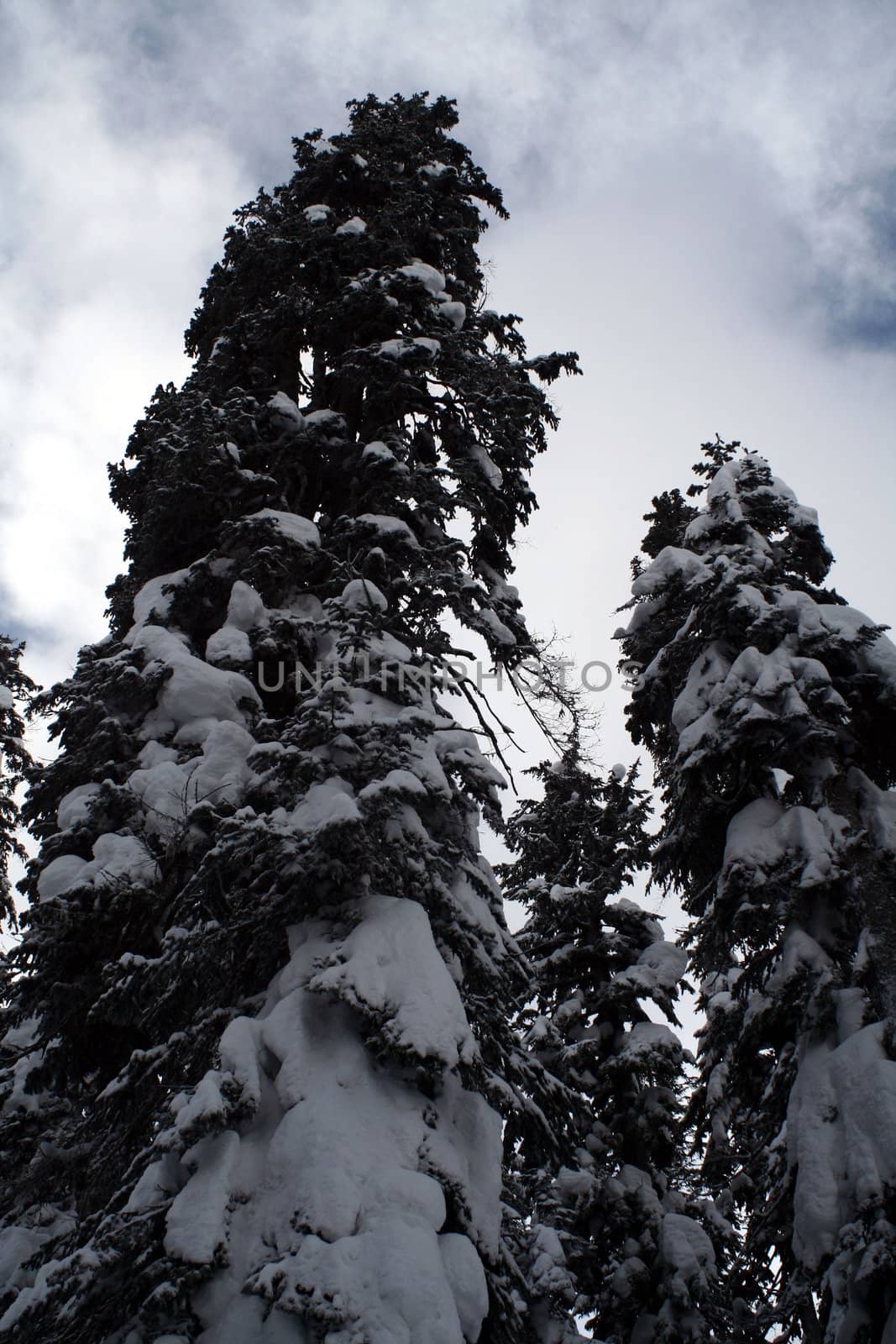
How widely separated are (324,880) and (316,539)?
12.5 feet

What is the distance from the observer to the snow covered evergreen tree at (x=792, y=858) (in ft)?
20.4

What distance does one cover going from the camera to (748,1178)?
14.6 meters

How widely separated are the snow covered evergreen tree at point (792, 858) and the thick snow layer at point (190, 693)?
484 cm

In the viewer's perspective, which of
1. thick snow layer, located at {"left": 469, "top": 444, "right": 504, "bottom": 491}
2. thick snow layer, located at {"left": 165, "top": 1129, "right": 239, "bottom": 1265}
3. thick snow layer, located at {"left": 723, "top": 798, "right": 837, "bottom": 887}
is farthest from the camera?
thick snow layer, located at {"left": 469, "top": 444, "right": 504, "bottom": 491}

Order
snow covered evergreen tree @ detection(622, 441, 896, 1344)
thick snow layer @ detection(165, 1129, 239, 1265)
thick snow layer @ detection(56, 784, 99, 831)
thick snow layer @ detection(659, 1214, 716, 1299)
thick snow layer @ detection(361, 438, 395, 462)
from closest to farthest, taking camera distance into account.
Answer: thick snow layer @ detection(165, 1129, 239, 1265) < thick snow layer @ detection(56, 784, 99, 831) < snow covered evergreen tree @ detection(622, 441, 896, 1344) < thick snow layer @ detection(361, 438, 395, 462) < thick snow layer @ detection(659, 1214, 716, 1299)

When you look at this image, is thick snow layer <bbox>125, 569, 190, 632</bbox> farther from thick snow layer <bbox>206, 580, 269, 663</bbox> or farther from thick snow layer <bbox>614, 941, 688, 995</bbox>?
thick snow layer <bbox>614, 941, 688, 995</bbox>

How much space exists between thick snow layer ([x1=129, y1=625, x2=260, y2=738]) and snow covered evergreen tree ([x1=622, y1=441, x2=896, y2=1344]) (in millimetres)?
4836

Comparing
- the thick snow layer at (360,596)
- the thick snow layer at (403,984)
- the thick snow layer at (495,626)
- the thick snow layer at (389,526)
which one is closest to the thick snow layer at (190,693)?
the thick snow layer at (360,596)

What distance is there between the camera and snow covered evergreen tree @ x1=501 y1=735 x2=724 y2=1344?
1084cm

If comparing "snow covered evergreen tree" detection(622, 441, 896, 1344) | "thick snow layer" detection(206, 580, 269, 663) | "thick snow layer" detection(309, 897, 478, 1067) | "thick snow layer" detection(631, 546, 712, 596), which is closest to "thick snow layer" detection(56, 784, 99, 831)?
"thick snow layer" detection(206, 580, 269, 663)

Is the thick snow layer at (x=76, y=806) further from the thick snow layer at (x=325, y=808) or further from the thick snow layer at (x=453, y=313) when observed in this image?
the thick snow layer at (x=453, y=313)

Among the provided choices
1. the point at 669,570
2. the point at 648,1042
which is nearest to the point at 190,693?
the point at 669,570

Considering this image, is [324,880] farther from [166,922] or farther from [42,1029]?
[42,1029]

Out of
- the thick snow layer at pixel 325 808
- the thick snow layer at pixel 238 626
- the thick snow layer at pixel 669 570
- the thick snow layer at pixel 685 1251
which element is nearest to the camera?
the thick snow layer at pixel 325 808
